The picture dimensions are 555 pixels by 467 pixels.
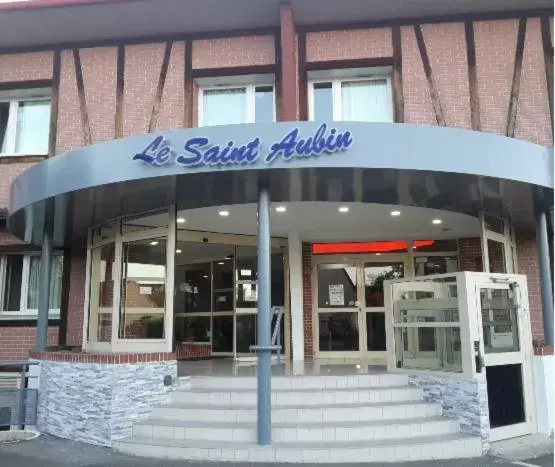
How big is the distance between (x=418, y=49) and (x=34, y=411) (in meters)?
9.05

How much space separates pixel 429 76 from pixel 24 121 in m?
8.37

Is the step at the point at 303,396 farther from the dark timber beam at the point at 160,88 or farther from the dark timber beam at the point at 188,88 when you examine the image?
the dark timber beam at the point at 160,88

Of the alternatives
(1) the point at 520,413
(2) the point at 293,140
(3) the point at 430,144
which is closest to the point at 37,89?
(2) the point at 293,140

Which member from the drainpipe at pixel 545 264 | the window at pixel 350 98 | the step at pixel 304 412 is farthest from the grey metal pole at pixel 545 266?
the window at pixel 350 98

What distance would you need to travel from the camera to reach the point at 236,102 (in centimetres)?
1122

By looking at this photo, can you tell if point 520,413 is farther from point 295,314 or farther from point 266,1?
point 266,1

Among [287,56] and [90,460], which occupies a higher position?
[287,56]

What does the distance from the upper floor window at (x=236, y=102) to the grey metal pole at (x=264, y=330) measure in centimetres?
465

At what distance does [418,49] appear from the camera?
1055 centimetres

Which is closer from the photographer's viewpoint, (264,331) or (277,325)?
(264,331)

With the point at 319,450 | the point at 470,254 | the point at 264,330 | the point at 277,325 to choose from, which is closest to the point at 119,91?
the point at 277,325

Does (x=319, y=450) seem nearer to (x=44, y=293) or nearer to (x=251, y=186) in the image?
(x=251, y=186)

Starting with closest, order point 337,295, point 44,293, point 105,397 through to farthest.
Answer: point 105,397
point 44,293
point 337,295

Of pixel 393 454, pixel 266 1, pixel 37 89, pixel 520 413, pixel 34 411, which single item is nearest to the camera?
pixel 393 454
